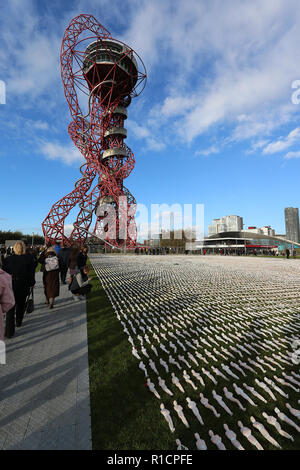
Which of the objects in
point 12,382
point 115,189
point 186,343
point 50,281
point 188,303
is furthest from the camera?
point 115,189

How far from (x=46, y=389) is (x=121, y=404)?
3.29 ft

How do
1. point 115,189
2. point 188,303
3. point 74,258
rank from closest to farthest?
point 188,303
point 74,258
point 115,189

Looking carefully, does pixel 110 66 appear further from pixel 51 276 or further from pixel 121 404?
pixel 121 404

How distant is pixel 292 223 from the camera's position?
532ft

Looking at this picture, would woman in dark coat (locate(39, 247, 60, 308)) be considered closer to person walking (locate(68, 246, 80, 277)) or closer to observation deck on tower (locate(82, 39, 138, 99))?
person walking (locate(68, 246, 80, 277))

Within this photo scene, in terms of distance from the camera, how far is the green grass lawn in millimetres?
1889

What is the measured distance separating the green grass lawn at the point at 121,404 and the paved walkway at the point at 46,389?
0.11 m

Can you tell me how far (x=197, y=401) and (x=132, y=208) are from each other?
39865 mm

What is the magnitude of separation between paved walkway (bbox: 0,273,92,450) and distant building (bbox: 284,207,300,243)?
604ft

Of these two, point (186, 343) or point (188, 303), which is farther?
point (188, 303)

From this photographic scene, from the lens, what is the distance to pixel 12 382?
2775 millimetres

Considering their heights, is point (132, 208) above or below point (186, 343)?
above
